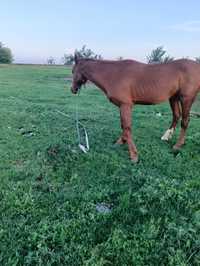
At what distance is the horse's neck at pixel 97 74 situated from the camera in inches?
175

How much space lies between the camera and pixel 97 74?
4504 millimetres

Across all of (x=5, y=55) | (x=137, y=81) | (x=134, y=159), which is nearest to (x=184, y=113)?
(x=137, y=81)

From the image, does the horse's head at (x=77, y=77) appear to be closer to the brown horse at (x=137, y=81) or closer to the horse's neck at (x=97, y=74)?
the brown horse at (x=137, y=81)

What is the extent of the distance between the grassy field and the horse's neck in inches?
42.1

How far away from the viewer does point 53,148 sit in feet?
14.9

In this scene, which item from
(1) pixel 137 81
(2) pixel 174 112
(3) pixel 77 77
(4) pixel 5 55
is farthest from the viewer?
(4) pixel 5 55

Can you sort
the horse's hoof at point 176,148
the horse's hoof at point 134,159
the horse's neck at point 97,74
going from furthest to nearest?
the horse's hoof at point 176,148, the horse's neck at point 97,74, the horse's hoof at point 134,159

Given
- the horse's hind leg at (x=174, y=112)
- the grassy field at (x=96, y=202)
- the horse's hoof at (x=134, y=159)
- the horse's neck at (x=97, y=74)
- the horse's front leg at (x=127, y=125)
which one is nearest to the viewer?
the grassy field at (x=96, y=202)

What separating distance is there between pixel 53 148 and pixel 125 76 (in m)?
1.63

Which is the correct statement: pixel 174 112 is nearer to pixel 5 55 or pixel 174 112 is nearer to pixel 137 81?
pixel 137 81

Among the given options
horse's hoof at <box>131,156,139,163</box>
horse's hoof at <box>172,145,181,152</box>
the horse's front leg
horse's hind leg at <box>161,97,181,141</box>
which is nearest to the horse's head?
the horse's front leg

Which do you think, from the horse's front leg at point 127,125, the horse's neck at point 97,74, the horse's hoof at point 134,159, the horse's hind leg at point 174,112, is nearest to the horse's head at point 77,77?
the horse's neck at point 97,74

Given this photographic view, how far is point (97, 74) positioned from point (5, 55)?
3251cm

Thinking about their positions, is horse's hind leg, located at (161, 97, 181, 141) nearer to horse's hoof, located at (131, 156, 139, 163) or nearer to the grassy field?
the grassy field
